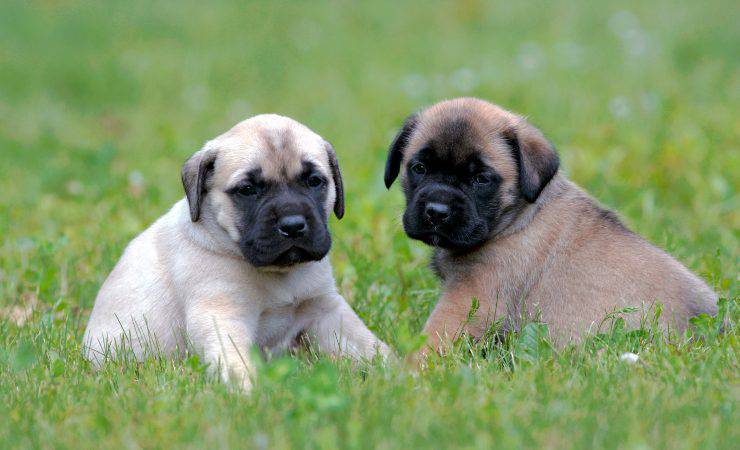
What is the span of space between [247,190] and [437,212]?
3.05ft

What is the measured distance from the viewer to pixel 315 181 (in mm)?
4812

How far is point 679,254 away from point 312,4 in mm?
11698

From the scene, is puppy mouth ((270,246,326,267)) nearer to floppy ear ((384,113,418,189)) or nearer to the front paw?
the front paw

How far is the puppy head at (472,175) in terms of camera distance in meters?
A: 4.80

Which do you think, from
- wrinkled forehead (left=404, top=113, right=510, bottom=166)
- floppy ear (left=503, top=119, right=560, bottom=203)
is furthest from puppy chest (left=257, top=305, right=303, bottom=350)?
floppy ear (left=503, top=119, right=560, bottom=203)

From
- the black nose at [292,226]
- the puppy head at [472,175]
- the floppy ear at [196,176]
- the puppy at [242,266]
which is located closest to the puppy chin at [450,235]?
the puppy head at [472,175]

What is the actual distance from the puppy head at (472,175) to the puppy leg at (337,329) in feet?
1.72

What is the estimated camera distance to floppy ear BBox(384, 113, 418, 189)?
17.3 ft

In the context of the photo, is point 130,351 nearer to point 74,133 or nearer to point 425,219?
point 425,219

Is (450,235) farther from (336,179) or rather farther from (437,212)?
(336,179)

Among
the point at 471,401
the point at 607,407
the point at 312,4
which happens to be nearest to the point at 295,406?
the point at 471,401

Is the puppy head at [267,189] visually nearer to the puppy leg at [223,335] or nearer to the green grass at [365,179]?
the puppy leg at [223,335]

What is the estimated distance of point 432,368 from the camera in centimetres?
416

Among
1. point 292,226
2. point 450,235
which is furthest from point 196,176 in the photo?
point 450,235
